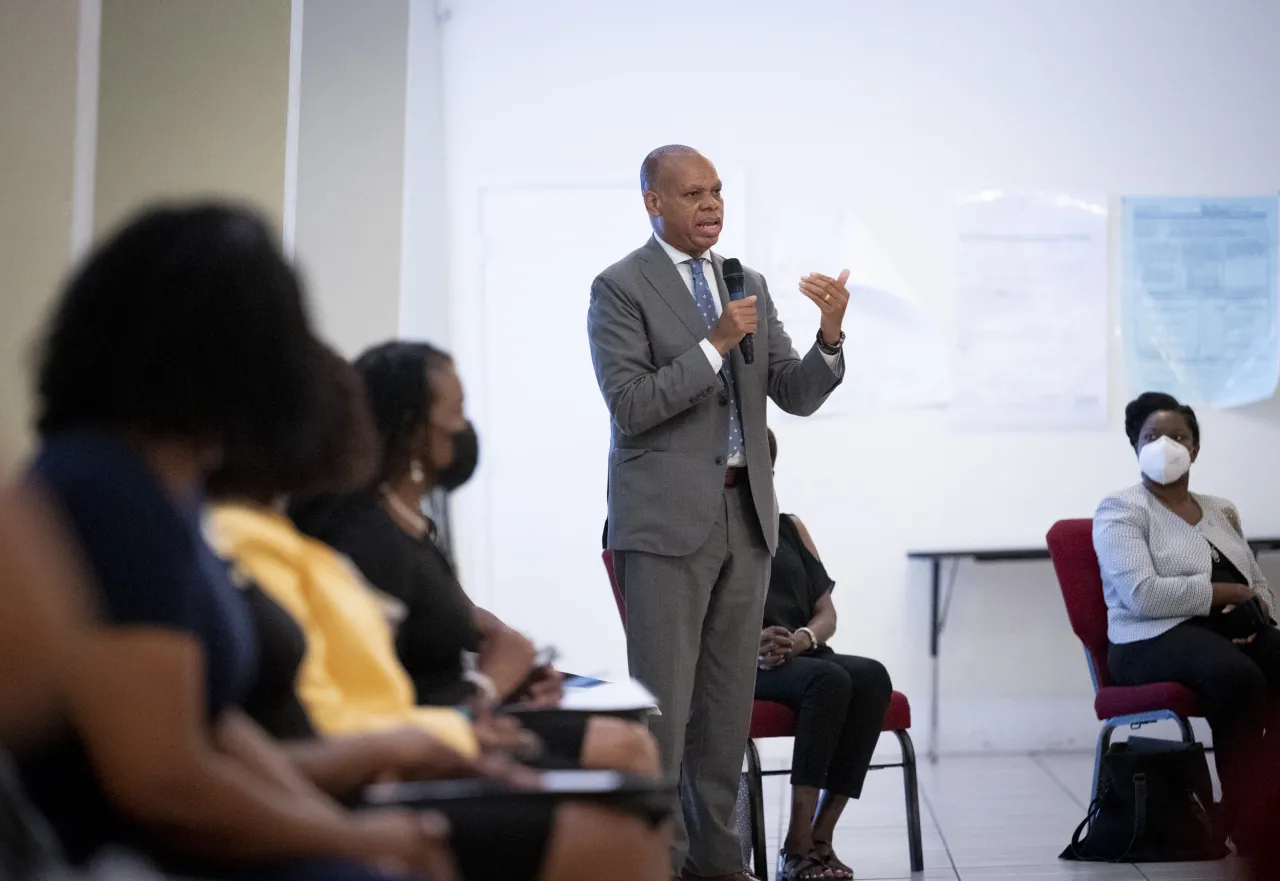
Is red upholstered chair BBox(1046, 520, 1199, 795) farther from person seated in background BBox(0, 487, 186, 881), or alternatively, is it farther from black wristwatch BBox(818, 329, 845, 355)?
person seated in background BBox(0, 487, 186, 881)

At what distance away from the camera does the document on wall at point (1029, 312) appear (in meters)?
5.23

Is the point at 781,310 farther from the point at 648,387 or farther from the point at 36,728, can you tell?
the point at 36,728

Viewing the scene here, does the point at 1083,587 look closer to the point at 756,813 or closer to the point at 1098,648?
the point at 1098,648

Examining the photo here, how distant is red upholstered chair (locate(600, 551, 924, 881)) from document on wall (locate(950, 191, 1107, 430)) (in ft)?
6.09

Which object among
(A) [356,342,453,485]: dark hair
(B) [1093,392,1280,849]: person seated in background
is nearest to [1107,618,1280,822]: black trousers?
(B) [1093,392,1280,849]: person seated in background

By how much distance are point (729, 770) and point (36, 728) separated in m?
2.19

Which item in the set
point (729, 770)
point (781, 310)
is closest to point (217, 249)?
point (729, 770)

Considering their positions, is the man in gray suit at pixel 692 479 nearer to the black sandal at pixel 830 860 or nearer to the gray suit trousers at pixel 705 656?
the gray suit trousers at pixel 705 656

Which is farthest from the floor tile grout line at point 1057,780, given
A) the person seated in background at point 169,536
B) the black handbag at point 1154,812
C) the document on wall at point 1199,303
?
the person seated in background at point 169,536

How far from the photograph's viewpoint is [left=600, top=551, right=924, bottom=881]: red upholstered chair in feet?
11.0

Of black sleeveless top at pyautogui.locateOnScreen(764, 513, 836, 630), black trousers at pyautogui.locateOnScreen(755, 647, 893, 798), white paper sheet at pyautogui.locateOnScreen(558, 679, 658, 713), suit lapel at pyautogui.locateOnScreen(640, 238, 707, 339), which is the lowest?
black trousers at pyautogui.locateOnScreen(755, 647, 893, 798)

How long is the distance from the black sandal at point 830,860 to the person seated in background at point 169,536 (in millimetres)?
2247

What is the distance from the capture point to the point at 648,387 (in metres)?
2.99

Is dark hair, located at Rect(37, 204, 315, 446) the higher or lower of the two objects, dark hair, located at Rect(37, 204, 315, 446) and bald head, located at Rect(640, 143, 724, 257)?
the lower
